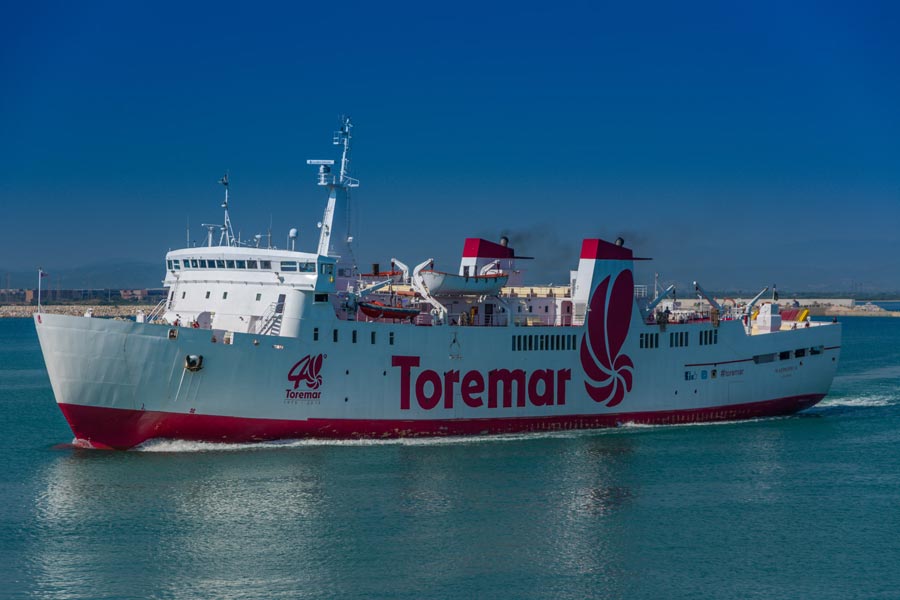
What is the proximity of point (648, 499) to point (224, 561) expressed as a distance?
10.5 metres

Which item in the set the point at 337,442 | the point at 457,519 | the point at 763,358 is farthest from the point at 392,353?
the point at 763,358

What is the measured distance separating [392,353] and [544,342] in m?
5.44

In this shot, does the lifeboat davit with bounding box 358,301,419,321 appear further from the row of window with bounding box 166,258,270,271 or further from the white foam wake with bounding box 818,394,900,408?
the white foam wake with bounding box 818,394,900,408

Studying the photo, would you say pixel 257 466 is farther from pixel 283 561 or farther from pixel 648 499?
pixel 648 499

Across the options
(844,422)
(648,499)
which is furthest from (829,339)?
(648,499)

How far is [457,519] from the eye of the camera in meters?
20.9

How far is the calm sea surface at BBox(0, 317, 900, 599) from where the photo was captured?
17453mm

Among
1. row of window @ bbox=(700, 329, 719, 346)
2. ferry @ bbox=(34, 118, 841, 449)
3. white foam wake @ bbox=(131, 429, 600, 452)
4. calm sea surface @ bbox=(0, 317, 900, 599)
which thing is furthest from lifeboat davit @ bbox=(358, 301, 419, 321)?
row of window @ bbox=(700, 329, 719, 346)

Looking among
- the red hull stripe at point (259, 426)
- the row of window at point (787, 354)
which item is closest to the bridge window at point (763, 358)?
the row of window at point (787, 354)

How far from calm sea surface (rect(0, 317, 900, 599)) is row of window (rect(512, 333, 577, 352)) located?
294 centimetres

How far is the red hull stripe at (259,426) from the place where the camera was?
996 inches

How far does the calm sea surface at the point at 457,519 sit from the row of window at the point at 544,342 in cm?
294

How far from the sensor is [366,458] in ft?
85.4

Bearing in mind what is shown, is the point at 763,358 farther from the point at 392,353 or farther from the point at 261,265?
the point at 261,265
